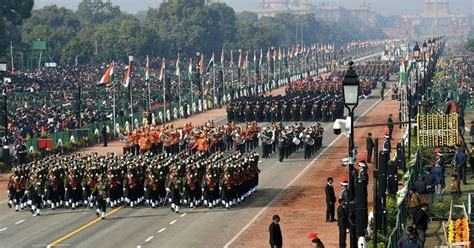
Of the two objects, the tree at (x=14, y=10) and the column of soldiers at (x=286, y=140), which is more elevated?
the tree at (x=14, y=10)

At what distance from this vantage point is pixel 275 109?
3049 inches

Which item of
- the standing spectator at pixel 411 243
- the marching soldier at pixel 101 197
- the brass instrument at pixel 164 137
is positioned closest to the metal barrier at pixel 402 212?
the standing spectator at pixel 411 243

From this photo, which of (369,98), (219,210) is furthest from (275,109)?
(219,210)

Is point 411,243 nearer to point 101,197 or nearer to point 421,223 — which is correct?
point 421,223

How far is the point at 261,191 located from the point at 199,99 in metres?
48.9

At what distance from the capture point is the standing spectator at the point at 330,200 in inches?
1526

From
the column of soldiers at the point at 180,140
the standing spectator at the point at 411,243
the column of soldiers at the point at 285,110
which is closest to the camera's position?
the standing spectator at the point at 411,243

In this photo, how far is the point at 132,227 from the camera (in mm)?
38969

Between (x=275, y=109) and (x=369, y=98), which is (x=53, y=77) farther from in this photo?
(x=275, y=109)

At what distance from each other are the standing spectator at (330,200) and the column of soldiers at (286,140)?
665 inches

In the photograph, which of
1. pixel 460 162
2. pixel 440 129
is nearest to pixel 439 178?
pixel 460 162

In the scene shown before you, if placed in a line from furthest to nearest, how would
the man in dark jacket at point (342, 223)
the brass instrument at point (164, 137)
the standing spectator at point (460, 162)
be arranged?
1. the brass instrument at point (164, 137)
2. the standing spectator at point (460, 162)
3. the man in dark jacket at point (342, 223)

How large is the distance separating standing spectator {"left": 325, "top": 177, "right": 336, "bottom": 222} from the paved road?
7.88 ft

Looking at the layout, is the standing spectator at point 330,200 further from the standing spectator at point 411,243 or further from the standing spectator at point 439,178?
the standing spectator at point 411,243
